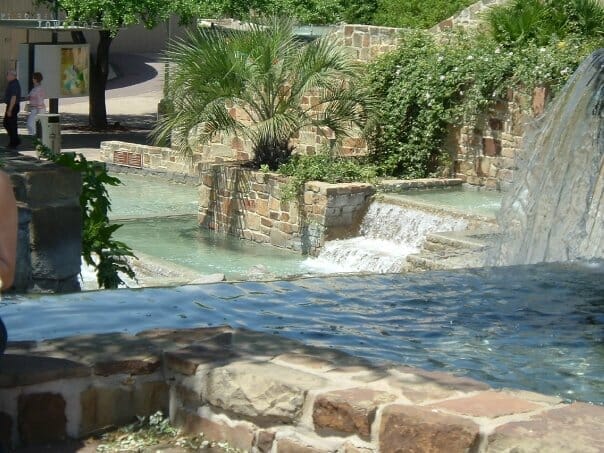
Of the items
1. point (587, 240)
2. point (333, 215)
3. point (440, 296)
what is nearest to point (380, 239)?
point (333, 215)

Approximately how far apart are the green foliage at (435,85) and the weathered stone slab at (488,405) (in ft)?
40.9

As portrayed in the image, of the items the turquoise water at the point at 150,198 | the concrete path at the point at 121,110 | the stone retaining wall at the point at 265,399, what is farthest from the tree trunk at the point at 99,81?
the stone retaining wall at the point at 265,399

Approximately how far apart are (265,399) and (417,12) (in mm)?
20820

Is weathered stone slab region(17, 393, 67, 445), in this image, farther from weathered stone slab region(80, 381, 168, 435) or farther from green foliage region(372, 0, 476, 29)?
green foliage region(372, 0, 476, 29)

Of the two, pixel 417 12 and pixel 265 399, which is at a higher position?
pixel 417 12

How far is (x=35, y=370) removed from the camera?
3.82 m

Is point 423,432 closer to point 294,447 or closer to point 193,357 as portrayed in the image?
point 294,447

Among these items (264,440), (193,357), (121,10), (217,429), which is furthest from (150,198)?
(264,440)

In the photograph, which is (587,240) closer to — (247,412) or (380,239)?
(380,239)

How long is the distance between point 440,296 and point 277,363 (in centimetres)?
268

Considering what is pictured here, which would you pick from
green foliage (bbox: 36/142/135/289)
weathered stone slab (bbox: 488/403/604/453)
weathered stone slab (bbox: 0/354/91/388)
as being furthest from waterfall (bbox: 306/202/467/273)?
weathered stone slab (bbox: 488/403/604/453)

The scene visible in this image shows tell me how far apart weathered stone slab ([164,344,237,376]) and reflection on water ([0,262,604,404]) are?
2.08ft

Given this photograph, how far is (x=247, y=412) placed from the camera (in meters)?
3.72

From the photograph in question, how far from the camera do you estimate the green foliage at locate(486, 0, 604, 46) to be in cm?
1667
